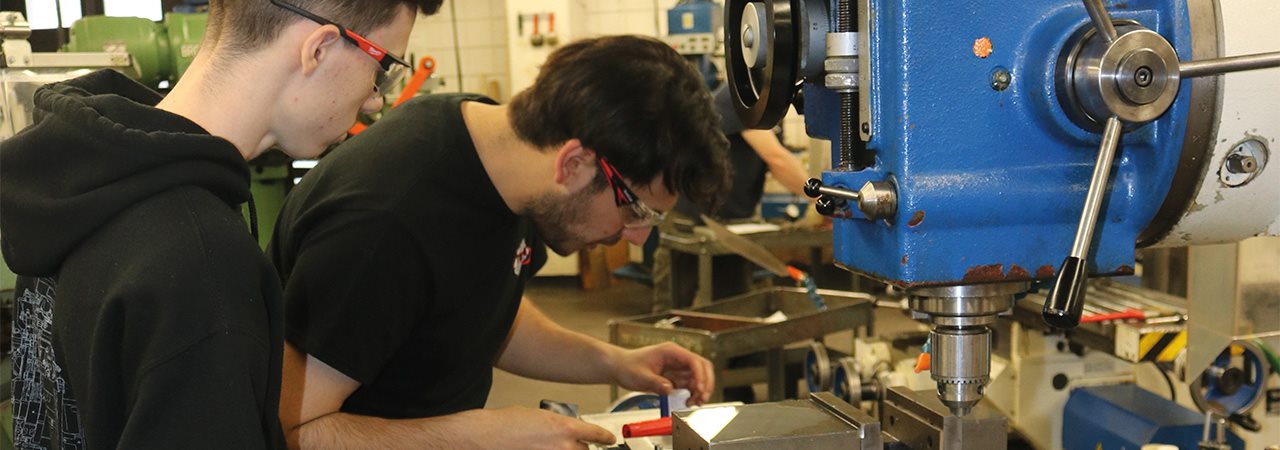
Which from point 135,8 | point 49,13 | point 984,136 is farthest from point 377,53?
point 135,8

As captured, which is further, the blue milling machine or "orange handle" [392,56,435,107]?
"orange handle" [392,56,435,107]

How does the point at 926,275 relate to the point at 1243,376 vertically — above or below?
A: above

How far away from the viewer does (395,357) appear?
4.62 feet

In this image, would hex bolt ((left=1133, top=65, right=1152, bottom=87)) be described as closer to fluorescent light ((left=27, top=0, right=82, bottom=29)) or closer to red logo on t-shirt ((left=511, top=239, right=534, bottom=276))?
red logo on t-shirt ((left=511, top=239, right=534, bottom=276))

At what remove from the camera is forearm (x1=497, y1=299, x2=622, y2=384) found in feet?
5.98

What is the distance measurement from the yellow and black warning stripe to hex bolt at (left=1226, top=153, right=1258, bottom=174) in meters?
1.26

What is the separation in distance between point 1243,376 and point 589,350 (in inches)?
41.9

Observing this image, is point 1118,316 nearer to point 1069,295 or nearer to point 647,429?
point 647,429

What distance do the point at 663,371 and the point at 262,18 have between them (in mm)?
1063

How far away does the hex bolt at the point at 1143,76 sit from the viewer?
79cm

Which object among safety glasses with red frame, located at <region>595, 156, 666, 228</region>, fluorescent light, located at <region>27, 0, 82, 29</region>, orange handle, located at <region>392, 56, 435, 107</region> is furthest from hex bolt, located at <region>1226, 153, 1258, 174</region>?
fluorescent light, located at <region>27, 0, 82, 29</region>

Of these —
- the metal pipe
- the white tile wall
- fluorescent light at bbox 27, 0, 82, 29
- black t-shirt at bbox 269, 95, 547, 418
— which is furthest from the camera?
the white tile wall

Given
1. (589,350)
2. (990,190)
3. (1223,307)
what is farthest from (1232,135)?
(589,350)

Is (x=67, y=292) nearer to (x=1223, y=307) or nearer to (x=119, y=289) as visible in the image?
(x=119, y=289)
